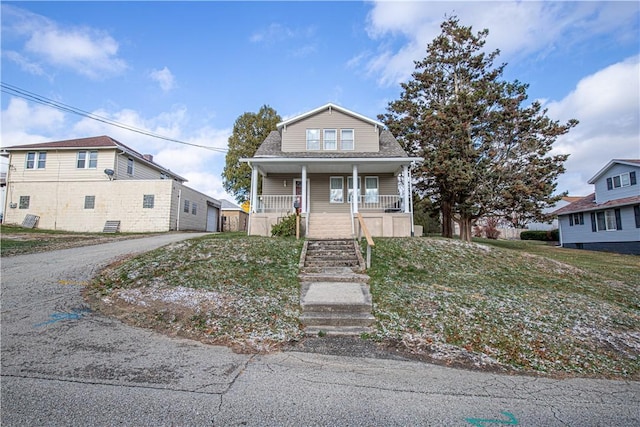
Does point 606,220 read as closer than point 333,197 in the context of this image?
No

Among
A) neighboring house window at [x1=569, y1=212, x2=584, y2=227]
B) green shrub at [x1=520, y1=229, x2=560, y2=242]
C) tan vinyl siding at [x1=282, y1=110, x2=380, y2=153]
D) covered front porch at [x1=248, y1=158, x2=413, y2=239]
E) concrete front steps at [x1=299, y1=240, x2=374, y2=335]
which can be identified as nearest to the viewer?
concrete front steps at [x1=299, y1=240, x2=374, y2=335]

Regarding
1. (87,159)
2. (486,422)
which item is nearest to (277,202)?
(486,422)

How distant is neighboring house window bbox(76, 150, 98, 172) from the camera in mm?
21797

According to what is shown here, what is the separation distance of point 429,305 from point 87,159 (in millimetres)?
24612

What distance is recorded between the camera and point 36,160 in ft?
72.2

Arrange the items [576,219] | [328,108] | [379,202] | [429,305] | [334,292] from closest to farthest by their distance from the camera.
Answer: [429,305] < [334,292] < [379,202] < [328,108] < [576,219]

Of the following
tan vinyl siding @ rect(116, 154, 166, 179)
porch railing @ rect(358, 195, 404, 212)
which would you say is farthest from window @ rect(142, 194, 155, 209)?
porch railing @ rect(358, 195, 404, 212)

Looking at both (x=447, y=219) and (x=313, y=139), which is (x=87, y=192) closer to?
(x=313, y=139)

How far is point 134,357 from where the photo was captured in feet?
13.3

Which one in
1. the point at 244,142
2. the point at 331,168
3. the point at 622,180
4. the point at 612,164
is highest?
the point at 244,142

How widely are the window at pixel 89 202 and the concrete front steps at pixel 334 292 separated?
17.5 metres

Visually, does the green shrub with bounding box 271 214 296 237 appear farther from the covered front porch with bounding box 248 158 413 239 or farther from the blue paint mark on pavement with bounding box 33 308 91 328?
the blue paint mark on pavement with bounding box 33 308 91 328

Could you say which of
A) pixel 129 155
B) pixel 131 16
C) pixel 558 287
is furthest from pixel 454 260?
pixel 129 155

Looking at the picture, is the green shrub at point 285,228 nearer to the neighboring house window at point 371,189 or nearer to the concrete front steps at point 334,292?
the concrete front steps at point 334,292
